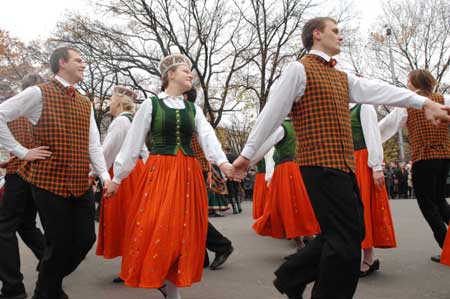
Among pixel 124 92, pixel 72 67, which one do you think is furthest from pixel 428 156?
pixel 72 67

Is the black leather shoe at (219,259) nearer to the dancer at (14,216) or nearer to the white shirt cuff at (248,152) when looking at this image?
the dancer at (14,216)

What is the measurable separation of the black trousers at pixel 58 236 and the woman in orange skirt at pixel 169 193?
1.03ft

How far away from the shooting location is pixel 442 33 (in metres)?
22.5

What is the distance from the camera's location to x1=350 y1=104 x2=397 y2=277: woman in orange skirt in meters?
3.72

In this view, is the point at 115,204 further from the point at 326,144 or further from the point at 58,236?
the point at 326,144

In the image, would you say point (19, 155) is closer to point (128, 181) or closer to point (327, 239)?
point (128, 181)

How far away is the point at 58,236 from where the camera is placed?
117 inches

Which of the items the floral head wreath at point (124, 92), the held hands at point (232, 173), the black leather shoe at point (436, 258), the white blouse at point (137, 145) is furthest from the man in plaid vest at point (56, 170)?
the black leather shoe at point (436, 258)

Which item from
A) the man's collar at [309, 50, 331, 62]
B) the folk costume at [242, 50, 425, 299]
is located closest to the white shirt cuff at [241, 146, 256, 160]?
the folk costume at [242, 50, 425, 299]

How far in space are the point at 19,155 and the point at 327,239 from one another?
222 cm

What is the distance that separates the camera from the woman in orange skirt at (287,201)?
4465 millimetres

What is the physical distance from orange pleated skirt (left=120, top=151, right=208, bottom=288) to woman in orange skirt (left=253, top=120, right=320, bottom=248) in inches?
55.4

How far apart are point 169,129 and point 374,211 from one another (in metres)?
2.10

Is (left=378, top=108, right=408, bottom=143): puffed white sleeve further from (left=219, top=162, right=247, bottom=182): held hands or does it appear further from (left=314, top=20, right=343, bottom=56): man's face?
(left=219, top=162, right=247, bottom=182): held hands
